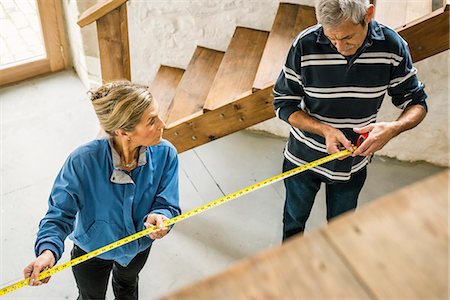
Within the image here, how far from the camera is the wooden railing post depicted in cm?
334

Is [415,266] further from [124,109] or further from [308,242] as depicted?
[124,109]

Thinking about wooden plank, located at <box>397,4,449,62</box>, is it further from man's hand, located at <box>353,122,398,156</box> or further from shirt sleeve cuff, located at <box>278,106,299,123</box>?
shirt sleeve cuff, located at <box>278,106,299,123</box>

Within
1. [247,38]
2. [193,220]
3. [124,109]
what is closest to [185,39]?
[247,38]

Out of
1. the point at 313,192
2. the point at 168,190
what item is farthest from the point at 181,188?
the point at 168,190

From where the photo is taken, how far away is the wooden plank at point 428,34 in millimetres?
2615

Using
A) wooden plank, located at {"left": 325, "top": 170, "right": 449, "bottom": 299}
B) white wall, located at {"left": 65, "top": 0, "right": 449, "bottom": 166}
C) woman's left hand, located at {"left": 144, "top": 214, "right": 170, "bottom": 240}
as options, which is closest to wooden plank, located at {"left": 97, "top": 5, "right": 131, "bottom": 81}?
white wall, located at {"left": 65, "top": 0, "right": 449, "bottom": 166}

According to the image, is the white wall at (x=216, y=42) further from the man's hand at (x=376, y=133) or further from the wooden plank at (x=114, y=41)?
the man's hand at (x=376, y=133)

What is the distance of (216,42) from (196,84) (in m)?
0.55

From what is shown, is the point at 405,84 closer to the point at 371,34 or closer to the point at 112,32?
the point at 371,34

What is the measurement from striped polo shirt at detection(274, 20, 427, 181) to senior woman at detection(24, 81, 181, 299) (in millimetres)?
673

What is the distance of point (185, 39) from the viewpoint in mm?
4367

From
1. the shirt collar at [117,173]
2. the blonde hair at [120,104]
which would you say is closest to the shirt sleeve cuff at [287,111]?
the blonde hair at [120,104]

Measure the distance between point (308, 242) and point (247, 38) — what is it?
3398 mm

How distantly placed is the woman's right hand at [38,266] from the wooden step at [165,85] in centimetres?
176
